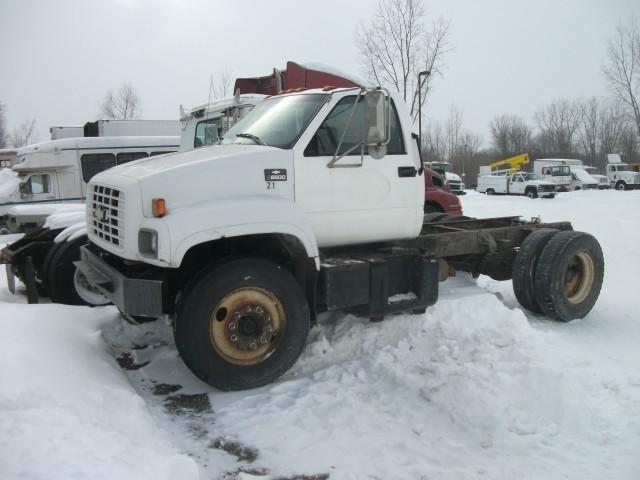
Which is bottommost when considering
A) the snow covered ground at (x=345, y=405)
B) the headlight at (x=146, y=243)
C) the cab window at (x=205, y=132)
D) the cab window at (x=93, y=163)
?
the snow covered ground at (x=345, y=405)

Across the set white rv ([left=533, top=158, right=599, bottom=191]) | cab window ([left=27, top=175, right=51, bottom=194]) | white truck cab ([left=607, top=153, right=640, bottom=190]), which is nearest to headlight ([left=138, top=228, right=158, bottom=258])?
cab window ([left=27, top=175, right=51, bottom=194])

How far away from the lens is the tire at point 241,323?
4.39m

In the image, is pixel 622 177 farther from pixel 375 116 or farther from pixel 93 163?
pixel 375 116

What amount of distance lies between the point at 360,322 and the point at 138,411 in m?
2.54

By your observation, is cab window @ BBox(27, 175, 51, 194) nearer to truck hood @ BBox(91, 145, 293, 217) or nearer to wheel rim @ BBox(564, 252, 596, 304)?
truck hood @ BBox(91, 145, 293, 217)

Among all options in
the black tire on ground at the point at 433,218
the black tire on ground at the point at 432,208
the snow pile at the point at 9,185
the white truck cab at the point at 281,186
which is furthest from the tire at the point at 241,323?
the snow pile at the point at 9,185

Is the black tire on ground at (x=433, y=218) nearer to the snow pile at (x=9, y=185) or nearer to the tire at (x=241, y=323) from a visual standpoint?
the tire at (x=241, y=323)

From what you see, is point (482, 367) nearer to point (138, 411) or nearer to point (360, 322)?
point (360, 322)

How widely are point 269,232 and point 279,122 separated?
1.29 m

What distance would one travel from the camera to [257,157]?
15.3 feet

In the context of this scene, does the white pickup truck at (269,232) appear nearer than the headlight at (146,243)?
No

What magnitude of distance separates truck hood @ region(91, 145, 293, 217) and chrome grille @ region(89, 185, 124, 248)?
0.32 ft

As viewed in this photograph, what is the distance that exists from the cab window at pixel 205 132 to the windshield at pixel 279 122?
5.99 meters

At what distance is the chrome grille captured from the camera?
4.41 metres
